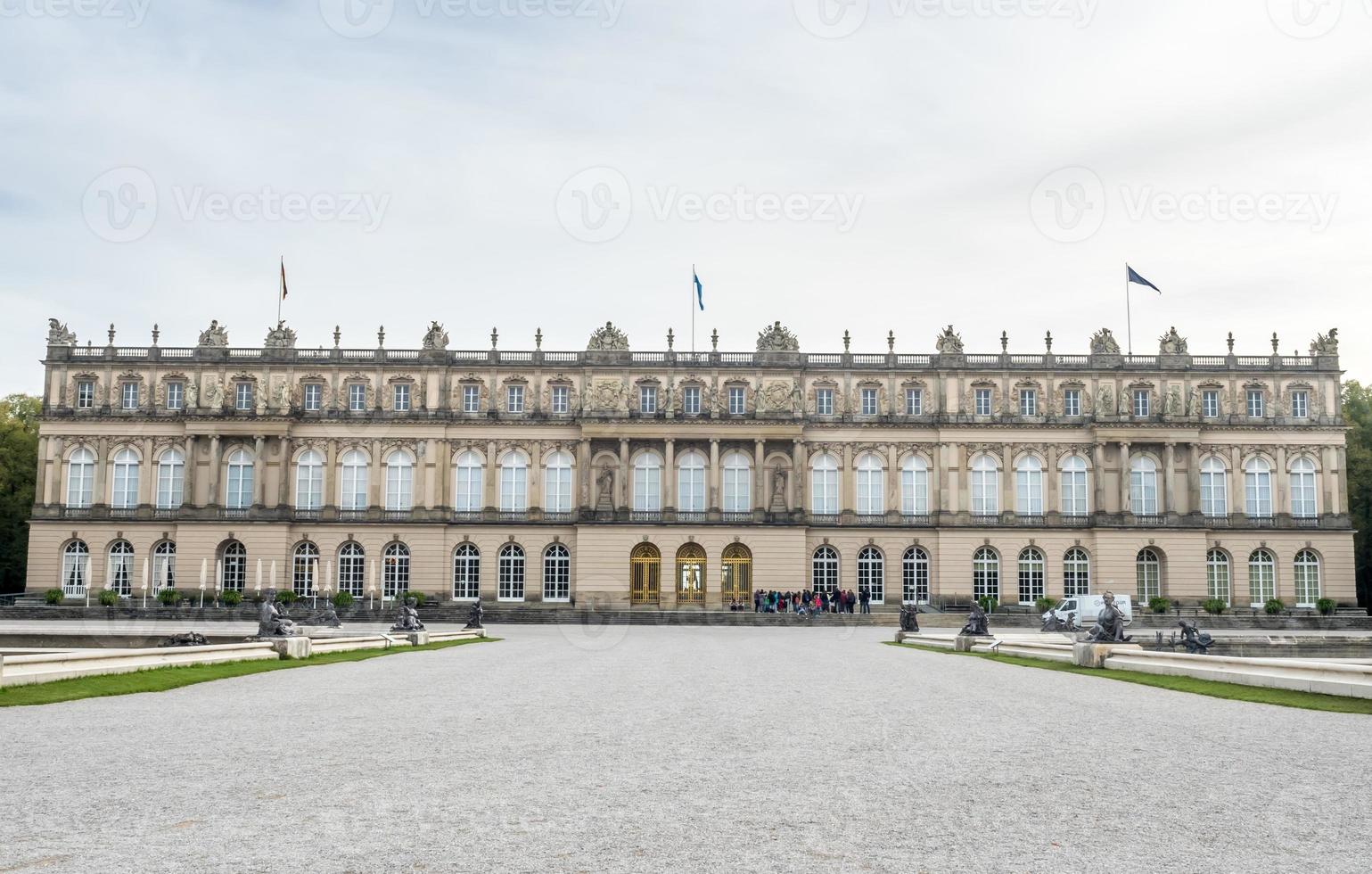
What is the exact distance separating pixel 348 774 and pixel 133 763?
2248mm

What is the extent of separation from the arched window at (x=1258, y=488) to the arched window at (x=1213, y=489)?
1030 millimetres

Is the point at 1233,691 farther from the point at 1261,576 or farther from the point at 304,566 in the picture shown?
the point at 304,566

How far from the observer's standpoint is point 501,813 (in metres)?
9.71

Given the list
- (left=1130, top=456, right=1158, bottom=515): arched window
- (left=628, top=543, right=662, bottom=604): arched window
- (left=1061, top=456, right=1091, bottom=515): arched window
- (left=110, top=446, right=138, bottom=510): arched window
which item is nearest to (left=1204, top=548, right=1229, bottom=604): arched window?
(left=1130, top=456, right=1158, bottom=515): arched window

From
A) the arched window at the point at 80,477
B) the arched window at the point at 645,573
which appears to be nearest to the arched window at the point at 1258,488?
the arched window at the point at 645,573

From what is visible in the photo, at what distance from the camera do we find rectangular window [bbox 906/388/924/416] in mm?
65750

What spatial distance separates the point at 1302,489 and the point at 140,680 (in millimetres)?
60831

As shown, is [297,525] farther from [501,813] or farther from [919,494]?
[501,813]

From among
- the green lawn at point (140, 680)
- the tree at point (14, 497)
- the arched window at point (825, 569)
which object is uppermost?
the tree at point (14, 497)

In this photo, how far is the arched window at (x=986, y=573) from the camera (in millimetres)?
64188

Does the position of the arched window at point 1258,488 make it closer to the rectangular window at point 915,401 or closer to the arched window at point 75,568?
the rectangular window at point 915,401

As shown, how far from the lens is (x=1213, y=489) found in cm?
6475

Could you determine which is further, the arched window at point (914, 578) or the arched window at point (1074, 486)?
the arched window at point (1074, 486)

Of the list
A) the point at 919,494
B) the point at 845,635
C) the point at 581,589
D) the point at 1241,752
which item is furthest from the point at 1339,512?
the point at 1241,752
